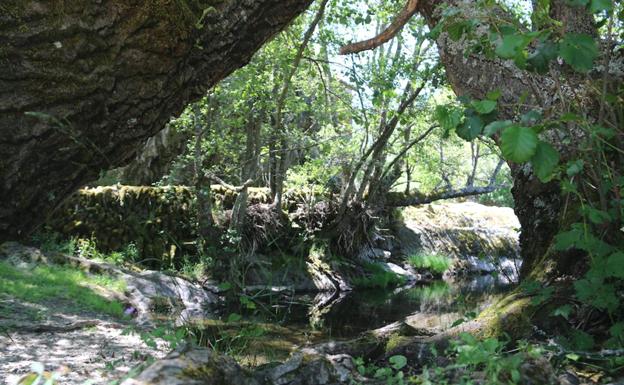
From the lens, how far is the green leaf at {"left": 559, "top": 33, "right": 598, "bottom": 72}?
6.88 ft

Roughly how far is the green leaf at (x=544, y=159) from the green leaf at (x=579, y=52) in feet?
1.13

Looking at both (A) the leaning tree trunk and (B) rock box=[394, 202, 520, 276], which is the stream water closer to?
(A) the leaning tree trunk

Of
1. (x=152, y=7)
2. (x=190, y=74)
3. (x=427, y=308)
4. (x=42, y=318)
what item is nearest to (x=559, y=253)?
(x=190, y=74)

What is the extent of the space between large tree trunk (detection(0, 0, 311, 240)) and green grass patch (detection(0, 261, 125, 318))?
4.02 meters

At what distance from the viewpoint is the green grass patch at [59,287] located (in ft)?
20.6

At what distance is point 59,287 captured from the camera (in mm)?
7004

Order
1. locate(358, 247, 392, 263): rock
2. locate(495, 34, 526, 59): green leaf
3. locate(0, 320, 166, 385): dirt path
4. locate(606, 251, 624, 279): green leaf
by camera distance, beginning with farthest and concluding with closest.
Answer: locate(358, 247, 392, 263): rock, locate(0, 320, 166, 385): dirt path, locate(606, 251, 624, 279): green leaf, locate(495, 34, 526, 59): green leaf

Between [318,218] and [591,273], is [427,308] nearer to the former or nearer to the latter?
[318,218]

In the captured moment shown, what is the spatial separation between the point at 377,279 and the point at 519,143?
37.3 ft

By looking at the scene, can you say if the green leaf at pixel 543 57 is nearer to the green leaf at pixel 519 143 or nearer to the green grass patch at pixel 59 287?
the green leaf at pixel 519 143

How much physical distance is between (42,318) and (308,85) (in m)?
8.85

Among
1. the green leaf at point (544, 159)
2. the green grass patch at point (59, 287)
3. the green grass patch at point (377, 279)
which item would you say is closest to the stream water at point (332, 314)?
the green grass patch at point (377, 279)

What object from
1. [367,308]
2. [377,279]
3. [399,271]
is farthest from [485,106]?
[399,271]

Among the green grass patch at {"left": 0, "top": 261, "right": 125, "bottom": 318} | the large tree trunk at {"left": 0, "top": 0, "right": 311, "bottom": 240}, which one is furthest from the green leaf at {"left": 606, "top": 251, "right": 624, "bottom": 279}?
the green grass patch at {"left": 0, "top": 261, "right": 125, "bottom": 318}
